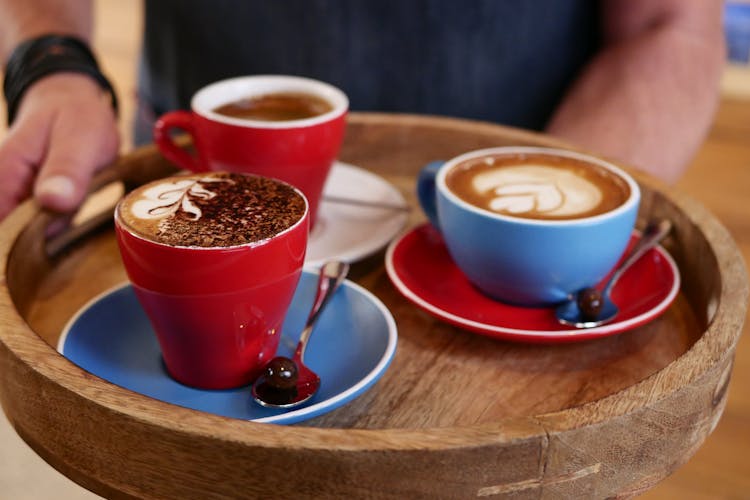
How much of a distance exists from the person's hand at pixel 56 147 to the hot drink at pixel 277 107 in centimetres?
16

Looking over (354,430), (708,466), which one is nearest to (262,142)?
(354,430)

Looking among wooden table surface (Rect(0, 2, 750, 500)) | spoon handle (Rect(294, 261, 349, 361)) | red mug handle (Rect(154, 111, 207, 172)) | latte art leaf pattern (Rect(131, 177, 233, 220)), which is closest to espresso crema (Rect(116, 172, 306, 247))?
latte art leaf pattern (Rect(131, 177, 233, 220))

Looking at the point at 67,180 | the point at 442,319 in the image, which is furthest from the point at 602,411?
the point at 67,180

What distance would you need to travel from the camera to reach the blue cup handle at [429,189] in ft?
2.78

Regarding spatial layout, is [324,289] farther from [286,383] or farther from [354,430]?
[354,430]

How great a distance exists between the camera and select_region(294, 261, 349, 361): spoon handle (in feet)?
2.26

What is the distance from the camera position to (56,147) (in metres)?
0.93

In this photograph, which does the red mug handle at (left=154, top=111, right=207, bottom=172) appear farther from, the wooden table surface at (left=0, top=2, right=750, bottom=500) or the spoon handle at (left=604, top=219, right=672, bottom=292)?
the wooden table surface at (left=0, top=2, right=750, bottom=500)

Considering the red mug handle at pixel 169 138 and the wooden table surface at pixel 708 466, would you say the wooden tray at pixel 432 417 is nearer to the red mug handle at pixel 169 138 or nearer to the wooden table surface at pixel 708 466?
the red mug handle at pixel 169 138

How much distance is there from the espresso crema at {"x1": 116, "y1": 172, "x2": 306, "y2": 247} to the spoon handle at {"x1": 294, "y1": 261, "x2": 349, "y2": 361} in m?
0.10

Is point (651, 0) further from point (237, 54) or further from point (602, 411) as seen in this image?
point (602, 411)

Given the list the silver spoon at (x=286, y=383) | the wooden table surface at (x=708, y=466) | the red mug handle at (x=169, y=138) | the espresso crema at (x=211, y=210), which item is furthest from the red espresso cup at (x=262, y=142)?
the wooden table surface at (x=708, y=466)

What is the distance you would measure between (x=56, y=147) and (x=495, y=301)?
52 cm

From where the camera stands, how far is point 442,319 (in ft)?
2.35
